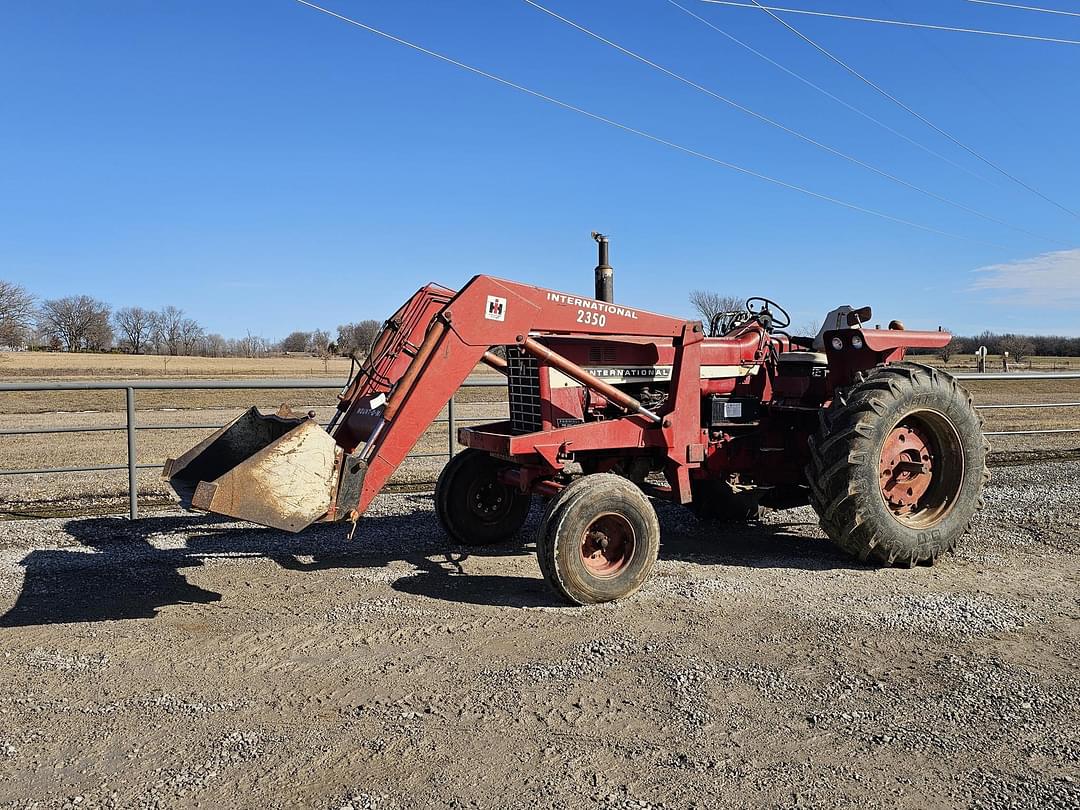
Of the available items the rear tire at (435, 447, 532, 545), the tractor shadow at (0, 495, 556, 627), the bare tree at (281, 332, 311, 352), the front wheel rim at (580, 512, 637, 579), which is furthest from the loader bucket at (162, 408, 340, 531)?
the bare tree at (281, 332, 311, 352)

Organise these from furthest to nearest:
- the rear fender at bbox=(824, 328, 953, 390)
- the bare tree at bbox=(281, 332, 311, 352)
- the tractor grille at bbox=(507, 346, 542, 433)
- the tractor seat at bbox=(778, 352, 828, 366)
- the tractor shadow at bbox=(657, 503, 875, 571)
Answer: the bare tree at bbox=(281, 332, 311, 352) → the tractor seat at bbox=(778, 352, 828, 366) → the rear fender at bbox=(824, 328, 953, 390) → the tractor shadow at bbox=(657, 503, 875, 571) → the tractor grille at bbox=(507, 346, 542, 433)

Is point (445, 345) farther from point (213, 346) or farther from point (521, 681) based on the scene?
point (213, 346)

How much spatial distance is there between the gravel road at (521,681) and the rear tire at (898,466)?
0.31 meters

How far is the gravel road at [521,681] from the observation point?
10.6 feet

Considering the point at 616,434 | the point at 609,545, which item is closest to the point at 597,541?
the point at 609,545

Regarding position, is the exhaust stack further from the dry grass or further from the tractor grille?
the dry grass

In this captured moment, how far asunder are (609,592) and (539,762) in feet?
6.78

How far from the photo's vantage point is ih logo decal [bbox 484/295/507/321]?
5.54 m

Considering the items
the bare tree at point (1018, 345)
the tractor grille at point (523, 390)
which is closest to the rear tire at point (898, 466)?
the tractor grille at point (523, 390)

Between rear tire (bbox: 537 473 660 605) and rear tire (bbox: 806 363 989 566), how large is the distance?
4.73 ft

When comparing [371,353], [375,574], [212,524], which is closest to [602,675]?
[375,574]

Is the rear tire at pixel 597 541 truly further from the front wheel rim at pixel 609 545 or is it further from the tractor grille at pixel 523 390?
the tractor grille at pixel 523 390

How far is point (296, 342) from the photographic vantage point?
133 metres

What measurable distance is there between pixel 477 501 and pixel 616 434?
1.55 metres
